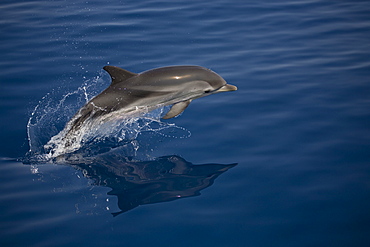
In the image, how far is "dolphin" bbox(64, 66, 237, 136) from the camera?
6.99 meters

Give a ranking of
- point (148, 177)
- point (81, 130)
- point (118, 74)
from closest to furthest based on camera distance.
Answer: point (148, 177)
point (118, 74)
point (81, 130)

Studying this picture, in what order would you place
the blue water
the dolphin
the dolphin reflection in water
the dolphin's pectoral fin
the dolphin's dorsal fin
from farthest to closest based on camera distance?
1. the dolphin's pectoral fin
2. the dolphin
3. the dolphin's dorsal fin
4. the dolphin reflection in water
5. the blue water

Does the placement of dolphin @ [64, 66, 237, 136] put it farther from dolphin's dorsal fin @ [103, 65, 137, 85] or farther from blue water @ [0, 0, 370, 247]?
blue water @ [0, 0, 370, 247]

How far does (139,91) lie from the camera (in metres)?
7.02

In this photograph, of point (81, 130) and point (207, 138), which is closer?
point (81, 130)

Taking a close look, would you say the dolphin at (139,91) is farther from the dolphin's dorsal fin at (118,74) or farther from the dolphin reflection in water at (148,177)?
the dolphin reflection in water at (148,177)

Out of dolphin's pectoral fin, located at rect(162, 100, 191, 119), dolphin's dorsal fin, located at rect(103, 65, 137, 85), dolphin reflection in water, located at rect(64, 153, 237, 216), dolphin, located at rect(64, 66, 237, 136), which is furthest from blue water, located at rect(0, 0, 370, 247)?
dolphin's dorsal fin, located at rect(103, 65, 137, 85)

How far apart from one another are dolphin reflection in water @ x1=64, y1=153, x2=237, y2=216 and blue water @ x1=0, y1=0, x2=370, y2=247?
0.08 feet

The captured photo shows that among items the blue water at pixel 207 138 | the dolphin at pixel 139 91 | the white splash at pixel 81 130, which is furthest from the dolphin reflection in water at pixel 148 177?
the dolphin at pixel 139 91

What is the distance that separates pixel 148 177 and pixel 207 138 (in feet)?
4.53

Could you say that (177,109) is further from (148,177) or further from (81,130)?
(81,130)

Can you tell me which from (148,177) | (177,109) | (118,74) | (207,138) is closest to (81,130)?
(118,74)

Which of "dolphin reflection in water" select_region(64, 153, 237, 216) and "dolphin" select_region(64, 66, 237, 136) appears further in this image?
"dolphin" select_region(64, 66, 237, 136)

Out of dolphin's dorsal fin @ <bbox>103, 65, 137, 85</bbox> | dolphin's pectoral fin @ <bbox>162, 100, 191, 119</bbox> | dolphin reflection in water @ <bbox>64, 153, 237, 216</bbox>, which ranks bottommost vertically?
dolphin reflection in water @ <bbox>64, 153, 237, 216</bbox>
